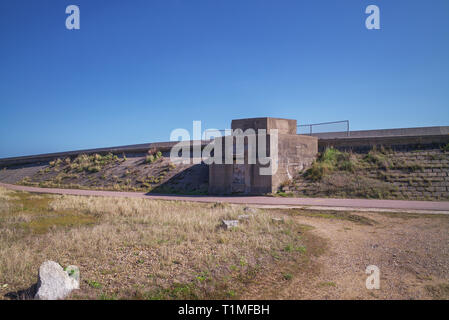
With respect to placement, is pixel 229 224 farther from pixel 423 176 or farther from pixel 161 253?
pixel 423 176

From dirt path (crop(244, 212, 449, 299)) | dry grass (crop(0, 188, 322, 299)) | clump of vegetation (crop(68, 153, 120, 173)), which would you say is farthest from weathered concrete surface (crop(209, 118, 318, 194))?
clump of vegetation (crop(68, 153, 120, 173))

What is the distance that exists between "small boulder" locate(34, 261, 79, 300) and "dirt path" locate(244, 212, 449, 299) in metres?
2.89

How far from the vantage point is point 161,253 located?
254 inches

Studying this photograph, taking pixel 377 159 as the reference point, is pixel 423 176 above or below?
below

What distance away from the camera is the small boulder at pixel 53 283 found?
4.29 m

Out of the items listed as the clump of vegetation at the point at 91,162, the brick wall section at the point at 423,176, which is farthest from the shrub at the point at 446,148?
the clump of vegetation at the point at 91,162

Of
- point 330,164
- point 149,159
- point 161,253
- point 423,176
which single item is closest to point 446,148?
point 423,176

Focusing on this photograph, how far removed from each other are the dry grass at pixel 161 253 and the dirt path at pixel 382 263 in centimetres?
54

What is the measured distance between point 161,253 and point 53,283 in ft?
7.77

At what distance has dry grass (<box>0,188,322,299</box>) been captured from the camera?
197 inches

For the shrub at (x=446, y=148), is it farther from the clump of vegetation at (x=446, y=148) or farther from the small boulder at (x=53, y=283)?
the small boulder at (x=53, y=283)

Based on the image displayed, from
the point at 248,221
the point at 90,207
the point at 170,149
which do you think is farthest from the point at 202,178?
the point at 248,221

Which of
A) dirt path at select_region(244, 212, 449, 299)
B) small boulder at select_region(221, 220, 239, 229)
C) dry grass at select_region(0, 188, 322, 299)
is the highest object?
small boulder at select_region(221, 220, 239, 229)

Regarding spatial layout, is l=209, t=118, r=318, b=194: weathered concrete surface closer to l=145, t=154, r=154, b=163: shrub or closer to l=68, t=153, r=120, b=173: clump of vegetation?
l=145, t=154, r=154, b=163: shrub
